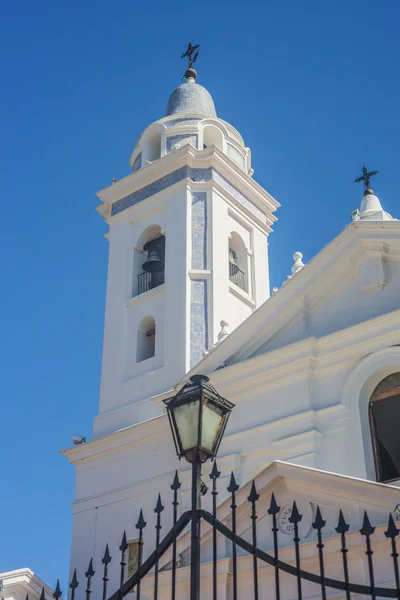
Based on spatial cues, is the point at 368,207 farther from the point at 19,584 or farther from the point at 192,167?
the point at 19,584

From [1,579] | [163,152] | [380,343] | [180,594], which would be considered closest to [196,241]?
[163,152]

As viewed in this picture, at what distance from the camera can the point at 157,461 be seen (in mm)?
14594

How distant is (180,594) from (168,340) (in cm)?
857

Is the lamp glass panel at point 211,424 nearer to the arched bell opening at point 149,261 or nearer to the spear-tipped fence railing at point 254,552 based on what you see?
the spear-tipped fence railing at point 254,552

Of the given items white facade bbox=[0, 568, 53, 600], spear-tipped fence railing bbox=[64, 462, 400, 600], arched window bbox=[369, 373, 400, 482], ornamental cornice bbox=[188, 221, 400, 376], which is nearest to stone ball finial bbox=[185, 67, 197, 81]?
ornamental cornice bbox=[188, 221, 400, 376]

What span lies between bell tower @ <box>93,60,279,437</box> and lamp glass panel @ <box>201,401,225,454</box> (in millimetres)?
9430

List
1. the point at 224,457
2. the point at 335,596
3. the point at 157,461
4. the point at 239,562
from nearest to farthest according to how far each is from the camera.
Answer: the point at 335,596 < the point at 239,562 < the point at 224,457 < the point at 157,461

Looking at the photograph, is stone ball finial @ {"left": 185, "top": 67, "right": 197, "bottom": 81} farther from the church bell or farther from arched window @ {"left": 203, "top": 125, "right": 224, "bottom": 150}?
the church bell

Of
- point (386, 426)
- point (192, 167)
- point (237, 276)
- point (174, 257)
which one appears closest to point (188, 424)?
point (386, 426)

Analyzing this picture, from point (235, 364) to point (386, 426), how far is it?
2.67m

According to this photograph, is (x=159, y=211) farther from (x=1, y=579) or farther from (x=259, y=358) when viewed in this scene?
(x=1, y=579)

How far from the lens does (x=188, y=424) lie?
18.5 ft

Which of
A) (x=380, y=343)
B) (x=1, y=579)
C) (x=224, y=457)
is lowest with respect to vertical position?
(x=1, y=579)

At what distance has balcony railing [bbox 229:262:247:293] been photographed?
60.4 feet
